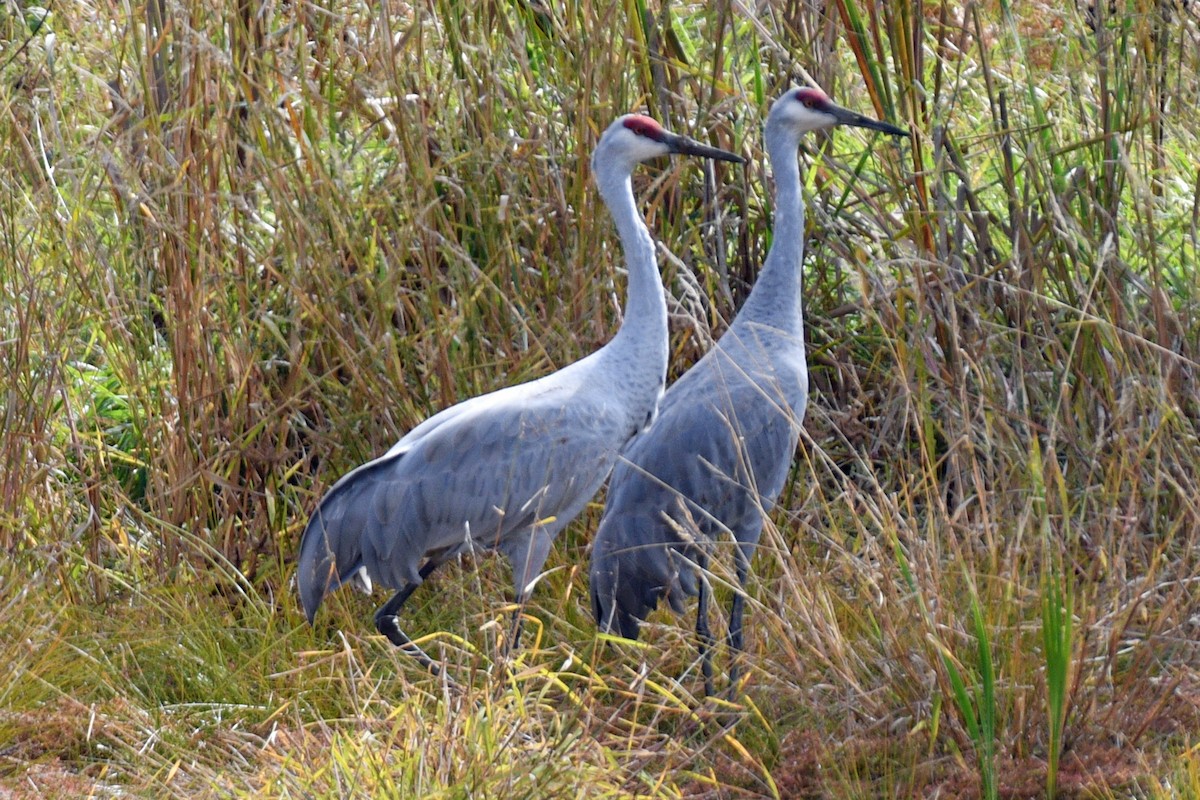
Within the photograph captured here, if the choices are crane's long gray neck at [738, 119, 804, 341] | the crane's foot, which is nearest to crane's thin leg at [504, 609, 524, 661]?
the crane's foot

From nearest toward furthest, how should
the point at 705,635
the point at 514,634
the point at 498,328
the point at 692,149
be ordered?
the point at 514,634, the point at 705,635, the point at 692,149, the point at 498,328

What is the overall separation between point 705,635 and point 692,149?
127cm

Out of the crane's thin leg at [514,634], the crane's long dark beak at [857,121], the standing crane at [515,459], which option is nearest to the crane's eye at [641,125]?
the standing crane at [515,459]

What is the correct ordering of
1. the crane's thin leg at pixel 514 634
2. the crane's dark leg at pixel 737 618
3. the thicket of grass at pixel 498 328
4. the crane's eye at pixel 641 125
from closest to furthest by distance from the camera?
the crane's thin leg at pixel 514 634, the thicket of grass at pixel 498 328, the crane's dark leg at pixel 737 618, the crane's eye at pixel 641 125

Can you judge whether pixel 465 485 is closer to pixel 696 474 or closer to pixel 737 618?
pixel 696 474

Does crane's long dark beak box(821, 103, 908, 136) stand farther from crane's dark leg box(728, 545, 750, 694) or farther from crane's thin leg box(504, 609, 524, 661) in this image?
crane's thin leg box(504, 609, 524, 661)

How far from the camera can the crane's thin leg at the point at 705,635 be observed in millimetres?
3393

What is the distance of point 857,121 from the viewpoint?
160 inches

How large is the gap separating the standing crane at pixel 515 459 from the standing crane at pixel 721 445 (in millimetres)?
107

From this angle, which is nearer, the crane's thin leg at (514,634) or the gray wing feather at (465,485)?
the crane's thin leg at (514,634)

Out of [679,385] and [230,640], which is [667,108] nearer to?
[679,385]

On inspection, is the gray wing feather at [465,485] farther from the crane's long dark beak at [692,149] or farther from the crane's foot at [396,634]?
the crane's long dark beak at [692,149]

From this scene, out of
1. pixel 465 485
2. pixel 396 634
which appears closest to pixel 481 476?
pixel 465 485

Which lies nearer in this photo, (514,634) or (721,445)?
(514,634)
